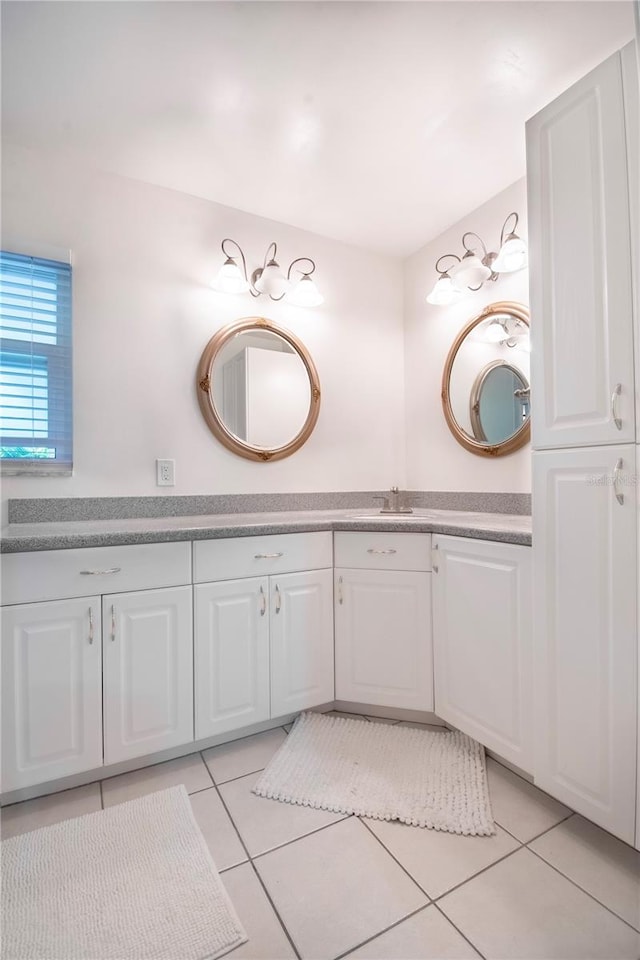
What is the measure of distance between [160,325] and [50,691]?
5.22ft

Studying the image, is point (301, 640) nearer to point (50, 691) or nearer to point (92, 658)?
point (92, 658)

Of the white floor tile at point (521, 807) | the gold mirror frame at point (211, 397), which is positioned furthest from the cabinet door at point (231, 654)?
the white floor tile at point (521, 807)

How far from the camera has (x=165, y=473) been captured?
6.91ft

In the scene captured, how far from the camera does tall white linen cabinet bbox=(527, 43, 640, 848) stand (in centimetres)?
113

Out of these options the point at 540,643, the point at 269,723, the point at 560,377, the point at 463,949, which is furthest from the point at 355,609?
the point at 560,377

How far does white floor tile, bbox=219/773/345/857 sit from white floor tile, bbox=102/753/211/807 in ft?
0.37

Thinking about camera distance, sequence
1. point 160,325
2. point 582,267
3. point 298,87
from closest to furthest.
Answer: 1. point 582,267
2. point 298,87
3. point 160,325

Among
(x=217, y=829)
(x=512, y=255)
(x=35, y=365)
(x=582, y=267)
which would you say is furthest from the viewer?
(x=512, y=255)

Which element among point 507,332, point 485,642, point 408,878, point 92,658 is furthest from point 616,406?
point 92,658

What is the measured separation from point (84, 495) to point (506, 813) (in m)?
1.97

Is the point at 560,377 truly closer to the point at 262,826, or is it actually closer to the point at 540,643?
the point at 540,643

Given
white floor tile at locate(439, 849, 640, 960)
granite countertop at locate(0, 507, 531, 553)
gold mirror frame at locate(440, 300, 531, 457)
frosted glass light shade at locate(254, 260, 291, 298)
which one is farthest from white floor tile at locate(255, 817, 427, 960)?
frosted glass light shade at locate(254, 260, 291, 298)

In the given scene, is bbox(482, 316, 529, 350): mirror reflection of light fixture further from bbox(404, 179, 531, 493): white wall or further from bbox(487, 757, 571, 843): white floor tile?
bbox(487, 757, 571, 843): white floor tile

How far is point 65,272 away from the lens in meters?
1.91
